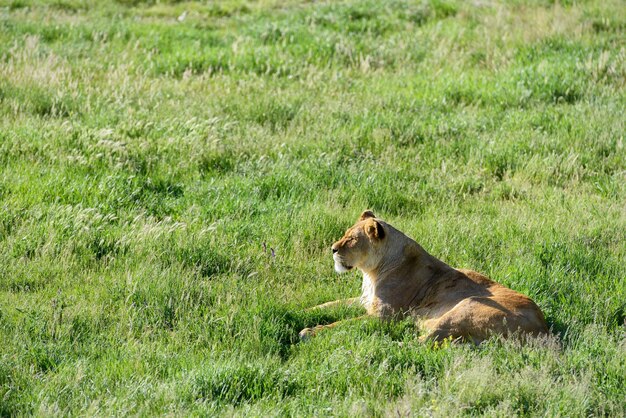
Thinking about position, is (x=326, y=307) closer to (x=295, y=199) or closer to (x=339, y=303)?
(x=339, y=303)

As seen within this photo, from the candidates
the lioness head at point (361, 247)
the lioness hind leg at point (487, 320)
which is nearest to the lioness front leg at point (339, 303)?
the lioness head at point (361, 247)

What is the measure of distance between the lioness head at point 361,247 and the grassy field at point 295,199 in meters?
0.39

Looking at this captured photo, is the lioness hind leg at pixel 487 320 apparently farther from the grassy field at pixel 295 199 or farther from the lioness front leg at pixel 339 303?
the lioness front leg at pixel 339 303

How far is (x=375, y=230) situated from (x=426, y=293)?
0.66m

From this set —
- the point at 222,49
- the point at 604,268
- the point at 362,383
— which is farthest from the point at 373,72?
the point at 362,383

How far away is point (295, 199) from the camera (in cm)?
954

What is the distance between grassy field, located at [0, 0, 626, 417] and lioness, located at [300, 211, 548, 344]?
243 millimetres

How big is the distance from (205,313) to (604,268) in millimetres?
3558

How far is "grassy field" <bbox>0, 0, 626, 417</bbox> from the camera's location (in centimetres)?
592

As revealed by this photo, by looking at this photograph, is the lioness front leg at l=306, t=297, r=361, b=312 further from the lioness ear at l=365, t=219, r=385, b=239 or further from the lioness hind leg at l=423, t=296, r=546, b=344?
the lioness hind leg at l=423, t=296, r=546, b=344

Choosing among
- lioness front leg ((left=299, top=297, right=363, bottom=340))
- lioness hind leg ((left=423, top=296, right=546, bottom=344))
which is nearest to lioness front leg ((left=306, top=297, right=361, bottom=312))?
lioness front leg ((left=299, top=297, right=363, bottom=340))

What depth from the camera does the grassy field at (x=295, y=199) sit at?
233 inches

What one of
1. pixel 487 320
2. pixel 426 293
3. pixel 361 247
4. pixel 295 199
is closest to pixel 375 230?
pixel 361 247

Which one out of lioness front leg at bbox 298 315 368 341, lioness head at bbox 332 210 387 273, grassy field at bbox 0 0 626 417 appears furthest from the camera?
lioness head at bbox 332 210 387 273
